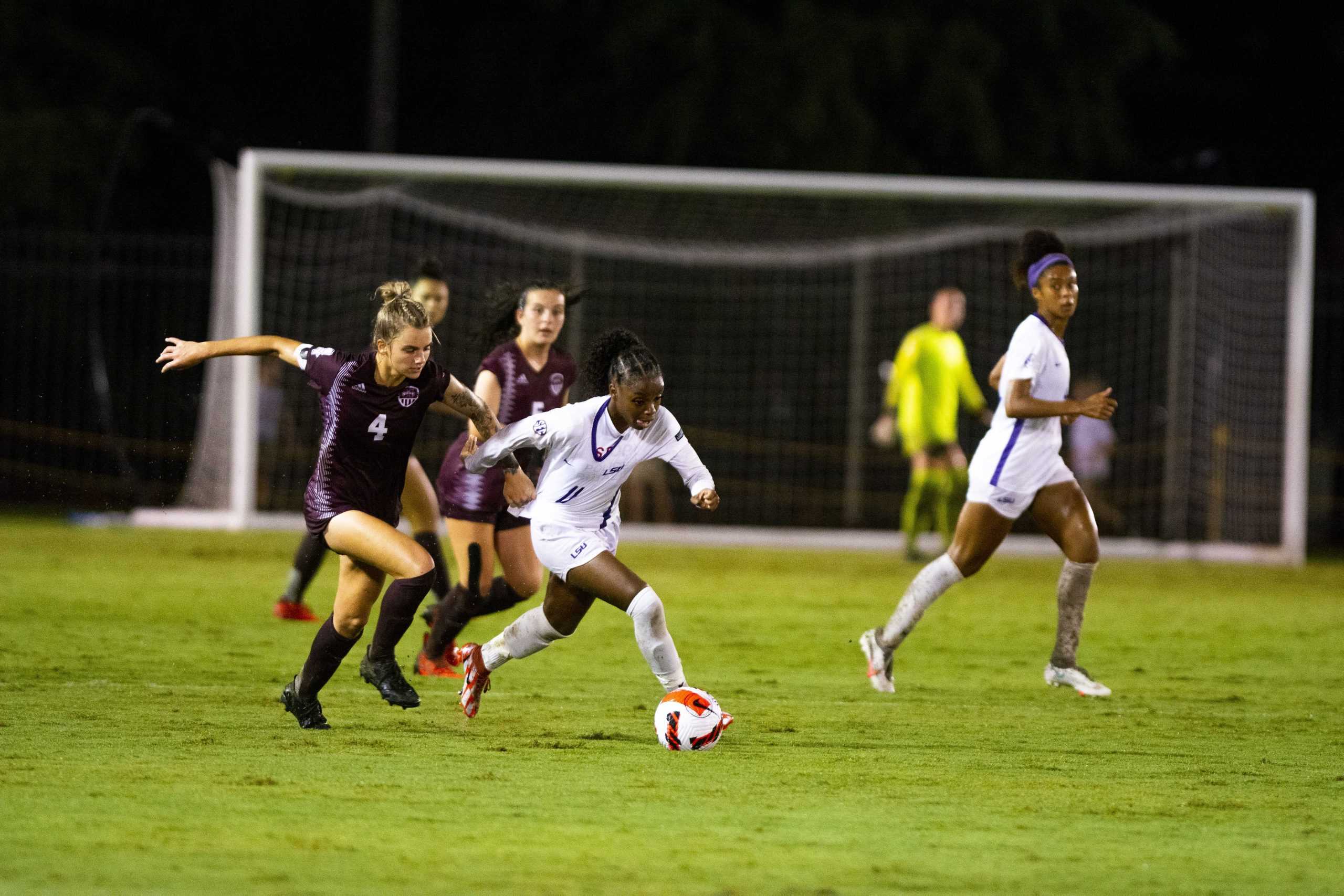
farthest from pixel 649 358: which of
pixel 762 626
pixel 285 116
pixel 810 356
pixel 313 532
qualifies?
pixel 285 116

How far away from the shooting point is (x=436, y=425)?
68.7 ft

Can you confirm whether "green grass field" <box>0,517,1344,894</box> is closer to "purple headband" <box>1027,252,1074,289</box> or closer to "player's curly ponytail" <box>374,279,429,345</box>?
"player's curly ponytail" <box>374,279,429,345</box>

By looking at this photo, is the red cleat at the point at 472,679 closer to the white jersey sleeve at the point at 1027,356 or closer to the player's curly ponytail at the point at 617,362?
the player's curly ponytail at the point at 617,362

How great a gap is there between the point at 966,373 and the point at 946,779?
9290mm

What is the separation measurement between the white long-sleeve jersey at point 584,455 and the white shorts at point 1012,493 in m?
1.67

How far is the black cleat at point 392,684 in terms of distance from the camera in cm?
664

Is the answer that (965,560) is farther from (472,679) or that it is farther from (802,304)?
(802,304)

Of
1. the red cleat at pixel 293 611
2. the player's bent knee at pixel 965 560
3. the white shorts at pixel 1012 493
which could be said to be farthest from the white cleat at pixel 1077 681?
the red cleat at pixel 293 611

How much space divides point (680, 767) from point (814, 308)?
16878mm

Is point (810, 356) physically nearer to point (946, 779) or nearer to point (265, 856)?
point (946, 779)

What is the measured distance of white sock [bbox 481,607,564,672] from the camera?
677cm

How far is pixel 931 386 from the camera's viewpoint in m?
14.5

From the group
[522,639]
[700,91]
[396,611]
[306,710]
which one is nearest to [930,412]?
[522,639]

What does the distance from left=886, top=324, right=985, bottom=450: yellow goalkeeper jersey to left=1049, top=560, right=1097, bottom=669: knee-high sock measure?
21.7ft
